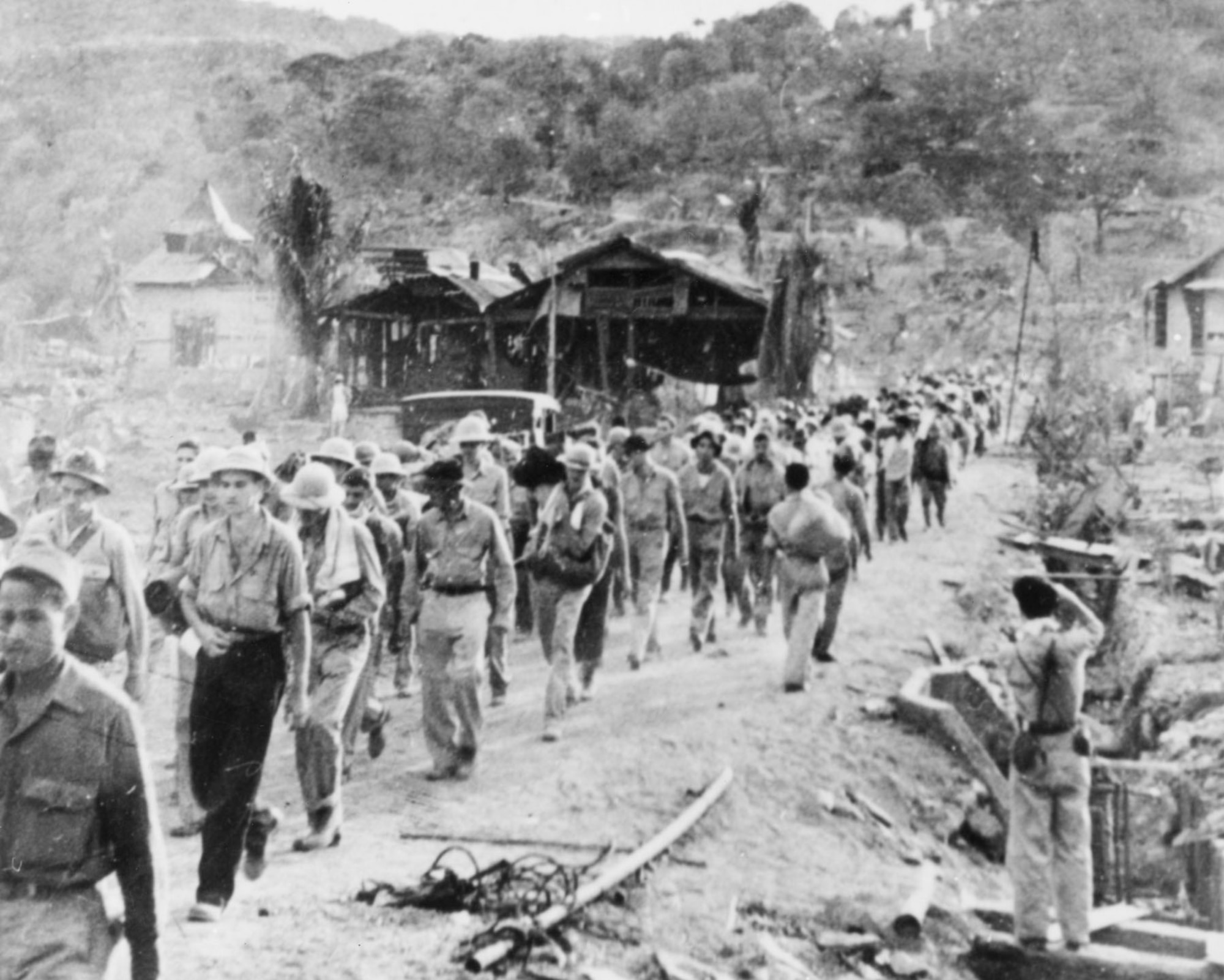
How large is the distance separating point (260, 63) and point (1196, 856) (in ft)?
90.0

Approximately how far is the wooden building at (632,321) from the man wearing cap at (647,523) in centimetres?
1430

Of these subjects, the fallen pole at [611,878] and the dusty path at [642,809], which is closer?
the fallen pole at [611,878]

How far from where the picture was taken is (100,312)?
2120cm

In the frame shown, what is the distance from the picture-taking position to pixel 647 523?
9750 mm

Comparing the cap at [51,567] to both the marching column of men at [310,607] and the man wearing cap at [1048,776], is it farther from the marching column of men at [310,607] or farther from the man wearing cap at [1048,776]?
the man wearing cap at [1048,776]

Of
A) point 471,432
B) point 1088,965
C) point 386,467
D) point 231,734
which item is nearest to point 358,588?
point 231,734

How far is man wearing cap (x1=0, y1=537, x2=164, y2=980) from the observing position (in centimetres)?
284

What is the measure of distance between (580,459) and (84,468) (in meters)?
3.51

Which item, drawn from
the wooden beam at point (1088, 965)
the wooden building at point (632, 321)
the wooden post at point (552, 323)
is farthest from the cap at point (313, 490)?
the wooden building at point (632, 321)

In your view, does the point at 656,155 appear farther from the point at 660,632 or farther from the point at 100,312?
the point at 660,632

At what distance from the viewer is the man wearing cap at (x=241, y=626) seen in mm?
4961

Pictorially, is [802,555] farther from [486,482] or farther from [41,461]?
[41,461]

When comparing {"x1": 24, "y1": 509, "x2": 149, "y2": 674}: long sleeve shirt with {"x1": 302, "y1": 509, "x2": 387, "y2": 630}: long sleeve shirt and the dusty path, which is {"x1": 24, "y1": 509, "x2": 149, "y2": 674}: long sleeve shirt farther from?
the dusty path

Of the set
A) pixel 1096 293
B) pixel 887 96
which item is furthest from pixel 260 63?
pixel 887 96
